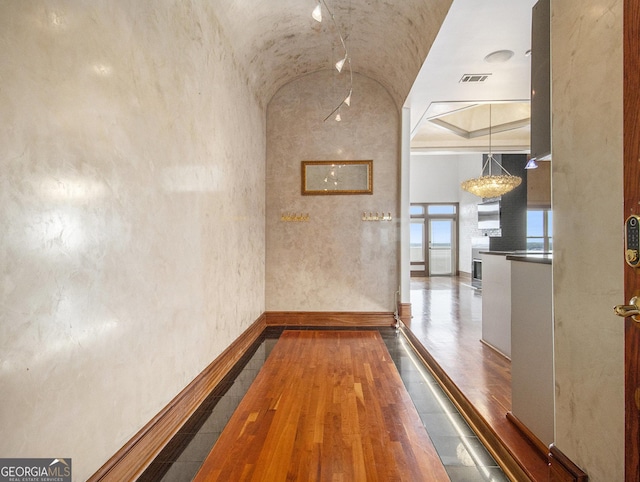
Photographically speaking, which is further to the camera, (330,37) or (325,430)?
(330,37)

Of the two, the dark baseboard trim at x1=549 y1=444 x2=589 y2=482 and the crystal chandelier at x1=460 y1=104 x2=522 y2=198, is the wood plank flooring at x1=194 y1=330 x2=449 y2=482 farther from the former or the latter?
the crystal chandelier at x1=460 y1=104 x2=522 y2=198

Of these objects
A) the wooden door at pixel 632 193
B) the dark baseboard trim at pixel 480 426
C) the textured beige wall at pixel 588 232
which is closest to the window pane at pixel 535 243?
the dark baseboard trim at pixel 480 426

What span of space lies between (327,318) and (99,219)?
407 centimetres

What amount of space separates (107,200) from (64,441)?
3.51 ft

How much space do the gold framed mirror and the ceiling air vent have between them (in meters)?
1.74

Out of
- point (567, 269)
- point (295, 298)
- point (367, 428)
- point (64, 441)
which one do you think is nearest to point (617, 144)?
point (567, 269)

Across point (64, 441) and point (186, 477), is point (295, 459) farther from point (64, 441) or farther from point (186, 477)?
point (64, 441)

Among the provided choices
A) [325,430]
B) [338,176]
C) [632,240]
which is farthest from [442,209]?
[632,240]

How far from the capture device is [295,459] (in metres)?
1.92

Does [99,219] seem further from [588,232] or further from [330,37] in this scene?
[330,37]

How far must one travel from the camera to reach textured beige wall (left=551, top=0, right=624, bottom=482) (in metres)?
1.14

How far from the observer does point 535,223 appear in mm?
9898

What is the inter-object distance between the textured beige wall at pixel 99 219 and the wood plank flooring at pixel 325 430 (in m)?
0.58

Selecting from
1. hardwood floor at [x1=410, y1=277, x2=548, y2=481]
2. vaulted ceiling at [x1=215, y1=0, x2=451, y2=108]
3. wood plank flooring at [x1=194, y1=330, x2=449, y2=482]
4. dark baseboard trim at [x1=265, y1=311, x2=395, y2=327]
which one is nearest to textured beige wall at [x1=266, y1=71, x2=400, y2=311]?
dark baseboard trim at [x1=265, y1=311, x2=395, y2=327]
